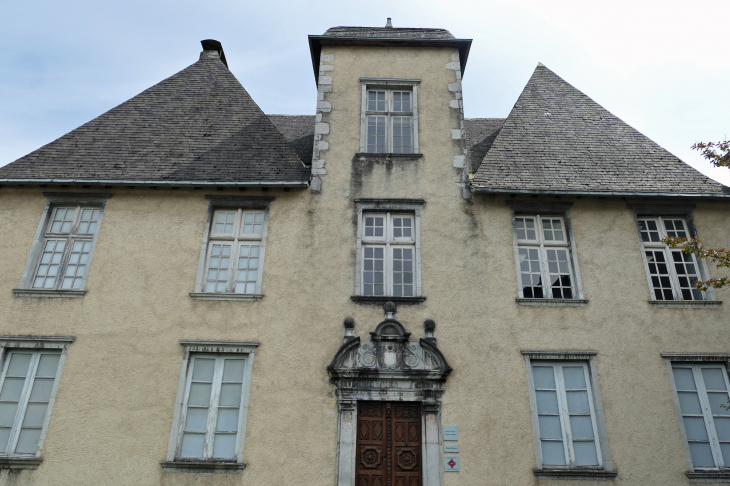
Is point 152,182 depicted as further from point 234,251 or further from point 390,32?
point 390,32

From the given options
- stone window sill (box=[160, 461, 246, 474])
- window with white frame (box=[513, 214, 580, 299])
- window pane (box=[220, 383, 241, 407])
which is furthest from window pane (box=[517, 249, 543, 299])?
stone window sill (box=[160, 461, 246, 474])

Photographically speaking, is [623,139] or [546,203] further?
[623,139]

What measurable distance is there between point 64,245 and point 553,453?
9502 mm

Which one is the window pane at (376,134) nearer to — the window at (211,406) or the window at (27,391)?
the window at (211,406)

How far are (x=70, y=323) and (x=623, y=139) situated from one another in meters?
11.8

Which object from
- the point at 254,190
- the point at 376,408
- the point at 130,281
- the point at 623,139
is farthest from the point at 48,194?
the point at 623,139

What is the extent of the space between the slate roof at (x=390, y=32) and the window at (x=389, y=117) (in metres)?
1.34

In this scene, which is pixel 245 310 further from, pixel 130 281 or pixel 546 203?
pixel 546 203

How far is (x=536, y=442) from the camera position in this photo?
28.6 feet

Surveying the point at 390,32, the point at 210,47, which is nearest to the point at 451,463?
the point at 390,32

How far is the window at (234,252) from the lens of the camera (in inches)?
391

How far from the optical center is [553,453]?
8742mm

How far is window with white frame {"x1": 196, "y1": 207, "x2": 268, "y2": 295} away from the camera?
9.96 m

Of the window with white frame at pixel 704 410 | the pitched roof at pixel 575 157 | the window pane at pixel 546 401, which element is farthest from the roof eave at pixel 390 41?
the window with white frame at pixel 704 410
